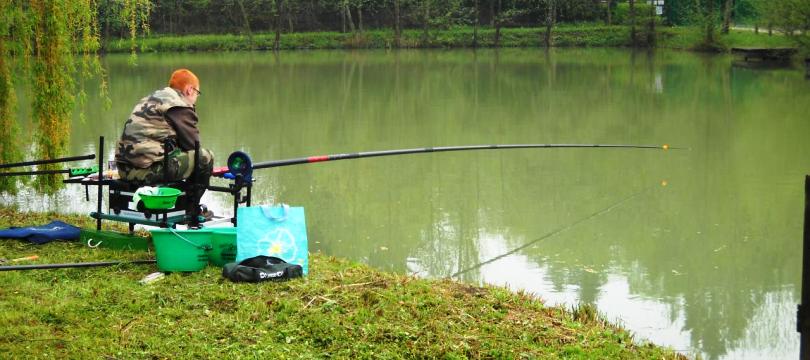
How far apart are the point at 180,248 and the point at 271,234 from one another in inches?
16.0

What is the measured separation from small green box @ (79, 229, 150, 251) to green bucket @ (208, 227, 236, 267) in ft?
1.76

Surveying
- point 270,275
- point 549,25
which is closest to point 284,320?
point 270,275

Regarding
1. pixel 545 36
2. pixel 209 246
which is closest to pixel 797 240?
pixel 209 246

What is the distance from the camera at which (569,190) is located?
8.27 metres

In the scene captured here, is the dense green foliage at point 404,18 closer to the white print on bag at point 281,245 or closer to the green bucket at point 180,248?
the green bucket at point 180,248

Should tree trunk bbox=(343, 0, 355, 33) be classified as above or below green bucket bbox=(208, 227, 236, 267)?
above

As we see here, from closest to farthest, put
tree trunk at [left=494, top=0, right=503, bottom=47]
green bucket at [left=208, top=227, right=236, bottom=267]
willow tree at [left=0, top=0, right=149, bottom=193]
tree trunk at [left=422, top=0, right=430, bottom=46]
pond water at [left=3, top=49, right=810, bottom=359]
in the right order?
green bucket at [left=208, top=227, right=236, bottom=267]
pond water at [left=3, top=49, right=810, bottom=359]
willow tree at [left=0, top=0, right=149, bottom=193]
tree trunk at [left=494, top=0, right=503, bottom=47]
tree trunk at [left=422, top=0, right=430, bottom=46]

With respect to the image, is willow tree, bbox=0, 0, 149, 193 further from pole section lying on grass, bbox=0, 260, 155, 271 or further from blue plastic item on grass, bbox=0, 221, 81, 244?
pole section lying on grass, bbox=0, 260, 155, 271

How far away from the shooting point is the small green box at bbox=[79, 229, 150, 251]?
4.86 m

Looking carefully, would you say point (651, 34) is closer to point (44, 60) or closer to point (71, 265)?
point (44, 60)

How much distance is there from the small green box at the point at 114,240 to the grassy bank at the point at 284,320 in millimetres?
337

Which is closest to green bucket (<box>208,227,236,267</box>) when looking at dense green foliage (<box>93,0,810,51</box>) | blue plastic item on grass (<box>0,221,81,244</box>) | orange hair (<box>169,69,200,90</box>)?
orange hair (<box>169,69,200,90</box>)

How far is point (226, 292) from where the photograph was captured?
13.4 feet

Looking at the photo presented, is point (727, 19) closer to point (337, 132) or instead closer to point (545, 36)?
point (545, 36)
